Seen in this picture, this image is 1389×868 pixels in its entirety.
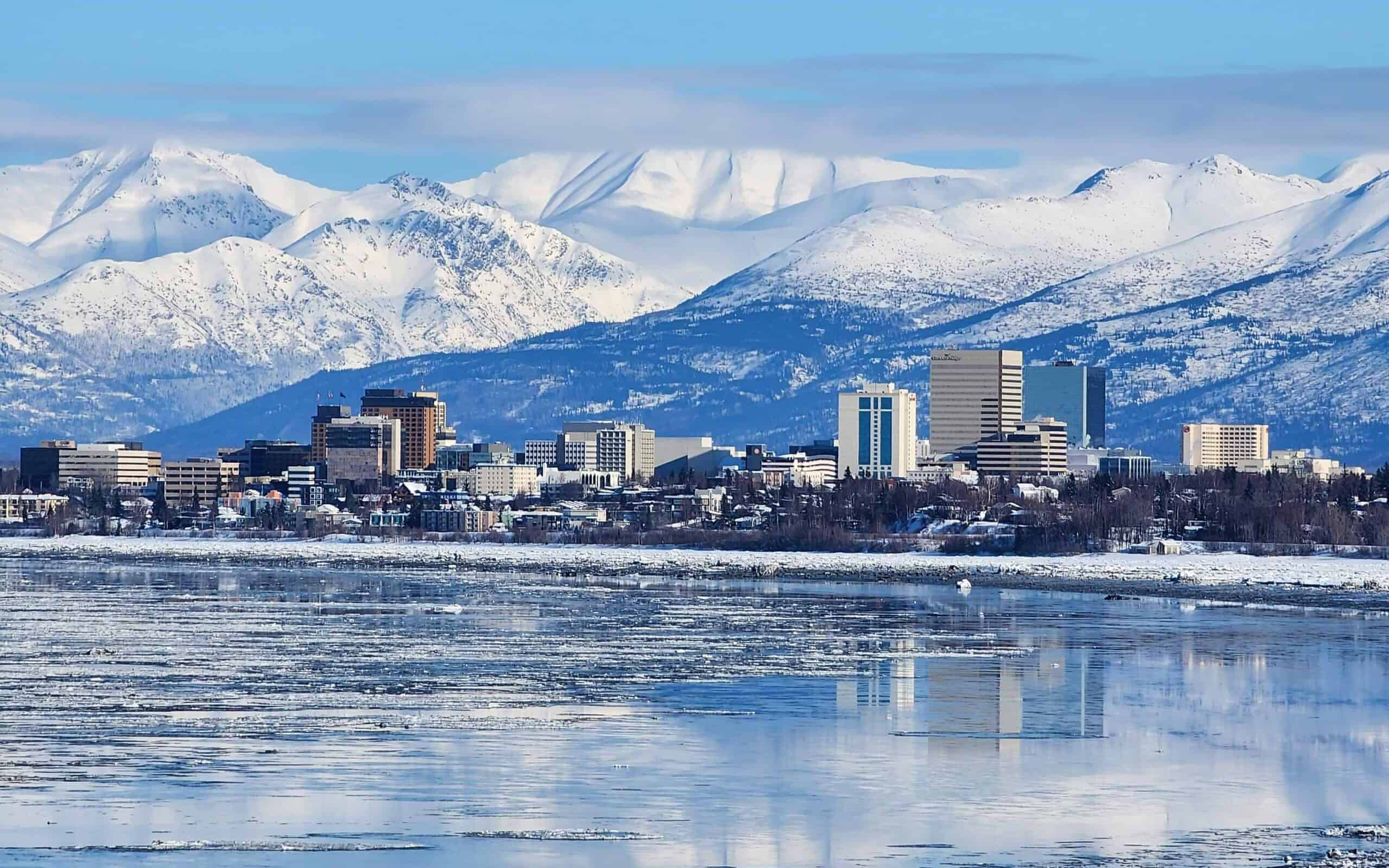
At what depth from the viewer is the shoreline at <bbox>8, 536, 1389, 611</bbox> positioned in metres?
124

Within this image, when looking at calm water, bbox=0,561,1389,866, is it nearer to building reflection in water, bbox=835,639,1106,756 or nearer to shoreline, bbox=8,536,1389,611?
building reflection in water, bbox=835,639,1106,756

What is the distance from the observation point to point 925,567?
511 feet

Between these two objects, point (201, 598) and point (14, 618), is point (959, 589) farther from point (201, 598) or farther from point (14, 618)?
point (14, 618)

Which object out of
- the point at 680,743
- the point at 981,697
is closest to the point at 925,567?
the point at 981,697

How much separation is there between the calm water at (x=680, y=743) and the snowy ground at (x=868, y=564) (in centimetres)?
4503

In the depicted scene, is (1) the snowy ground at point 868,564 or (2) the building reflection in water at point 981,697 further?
(1) the snowy ground at point 868,564

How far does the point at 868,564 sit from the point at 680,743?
108 meters

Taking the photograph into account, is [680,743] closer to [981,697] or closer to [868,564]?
[981,697]

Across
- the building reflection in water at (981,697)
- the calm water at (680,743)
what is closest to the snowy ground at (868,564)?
the calm water at (680,743)

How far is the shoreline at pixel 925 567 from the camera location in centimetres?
12444

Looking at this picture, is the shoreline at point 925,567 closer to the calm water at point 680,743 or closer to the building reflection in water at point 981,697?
the calm water at point 680,743

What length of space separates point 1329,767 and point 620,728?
1451cm

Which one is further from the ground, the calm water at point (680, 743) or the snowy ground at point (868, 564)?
the snowy ground at point (868, 564)

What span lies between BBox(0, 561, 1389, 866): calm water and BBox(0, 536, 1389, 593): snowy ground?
4503 cm
